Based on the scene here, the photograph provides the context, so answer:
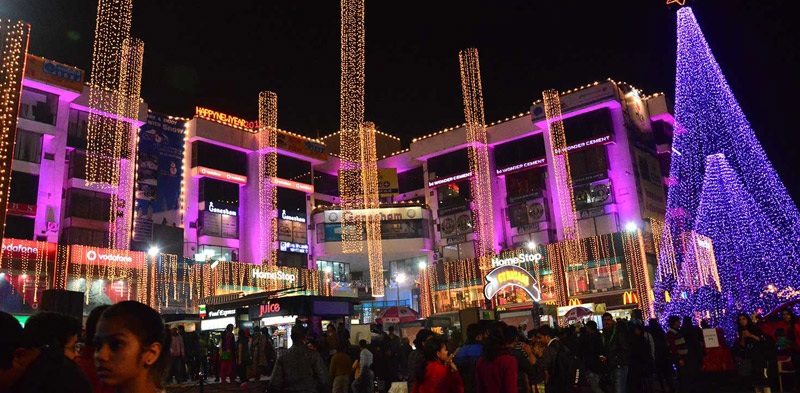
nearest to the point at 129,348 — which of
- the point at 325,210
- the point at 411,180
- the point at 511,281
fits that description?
the point at 511,281

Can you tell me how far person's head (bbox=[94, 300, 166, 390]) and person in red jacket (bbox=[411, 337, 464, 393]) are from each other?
4.12m

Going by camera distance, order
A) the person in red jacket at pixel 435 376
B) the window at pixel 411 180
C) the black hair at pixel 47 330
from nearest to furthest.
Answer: the black hair at pixel 47 330
the person in red jacket at pixel 435 376
the window at pixel 411 180

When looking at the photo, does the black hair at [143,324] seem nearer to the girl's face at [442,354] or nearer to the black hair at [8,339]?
the black hair at [8,339]

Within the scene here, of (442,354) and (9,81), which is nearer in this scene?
(442,354)

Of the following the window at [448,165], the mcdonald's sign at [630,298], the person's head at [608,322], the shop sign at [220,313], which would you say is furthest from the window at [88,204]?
the person's head at [608,322]

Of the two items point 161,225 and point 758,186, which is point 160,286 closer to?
point 161,225

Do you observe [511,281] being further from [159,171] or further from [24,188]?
[159,171]

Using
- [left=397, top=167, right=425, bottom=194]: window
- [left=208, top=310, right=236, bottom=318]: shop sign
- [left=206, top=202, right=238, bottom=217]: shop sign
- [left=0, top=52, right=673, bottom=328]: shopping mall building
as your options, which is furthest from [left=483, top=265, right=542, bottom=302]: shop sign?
[left=397, top=167, right=425, bottom=194]: window

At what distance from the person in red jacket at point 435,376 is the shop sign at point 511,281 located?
938 inches

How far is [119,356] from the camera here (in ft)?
8.30

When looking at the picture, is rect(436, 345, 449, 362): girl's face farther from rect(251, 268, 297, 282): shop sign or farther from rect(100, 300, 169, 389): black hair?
rect(251, 268, 297, 282): shop sign

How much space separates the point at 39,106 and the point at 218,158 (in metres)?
15.5

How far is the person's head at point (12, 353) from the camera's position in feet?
10.5

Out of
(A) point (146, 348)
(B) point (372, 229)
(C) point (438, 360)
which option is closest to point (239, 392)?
(C) point (438, 360)
